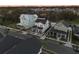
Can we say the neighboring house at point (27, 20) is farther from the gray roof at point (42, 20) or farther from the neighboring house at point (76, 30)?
the neighboring house at point (76, 30)

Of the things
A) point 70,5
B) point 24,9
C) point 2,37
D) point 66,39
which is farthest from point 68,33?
point 2,37

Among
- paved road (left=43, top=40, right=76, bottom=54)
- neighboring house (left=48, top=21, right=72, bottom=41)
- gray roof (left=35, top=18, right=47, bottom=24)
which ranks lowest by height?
paved road (left=43, top=40, right=76, bottom=54)

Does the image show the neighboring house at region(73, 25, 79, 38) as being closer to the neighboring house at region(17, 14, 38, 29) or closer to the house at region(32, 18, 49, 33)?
the house at region(32, 18, 49, 33)

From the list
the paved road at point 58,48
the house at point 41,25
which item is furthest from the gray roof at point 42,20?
the paved road at point 58,48

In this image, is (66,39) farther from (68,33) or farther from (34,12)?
(34,12)

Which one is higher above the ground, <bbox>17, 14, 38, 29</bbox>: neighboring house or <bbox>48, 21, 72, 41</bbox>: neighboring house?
<bbox>17, 14, 38, 29</bbox>: neighboring house

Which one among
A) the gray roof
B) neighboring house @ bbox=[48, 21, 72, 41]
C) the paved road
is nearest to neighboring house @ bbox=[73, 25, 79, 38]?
neighboring house @ bbox=[48, 21, 72, 41]
